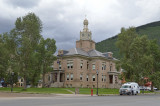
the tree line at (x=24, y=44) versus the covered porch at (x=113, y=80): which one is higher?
the tree line at (x=24, y=44)

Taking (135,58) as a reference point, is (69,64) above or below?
below

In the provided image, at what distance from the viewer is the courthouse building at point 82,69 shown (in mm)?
64938

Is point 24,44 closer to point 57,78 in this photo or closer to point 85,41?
point 57,78

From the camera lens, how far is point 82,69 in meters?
66.1

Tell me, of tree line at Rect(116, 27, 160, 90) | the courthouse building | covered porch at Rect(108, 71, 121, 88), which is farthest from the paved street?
covered porch at Rect(108, 71, 121, 88)

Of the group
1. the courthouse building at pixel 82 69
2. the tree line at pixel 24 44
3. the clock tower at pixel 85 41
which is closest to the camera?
the tree line at pixel 24 44

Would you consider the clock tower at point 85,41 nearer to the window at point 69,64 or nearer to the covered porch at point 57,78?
the window at point 69,64

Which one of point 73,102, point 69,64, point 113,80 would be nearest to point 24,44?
point 69,64

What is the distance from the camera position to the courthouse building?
6494 cm

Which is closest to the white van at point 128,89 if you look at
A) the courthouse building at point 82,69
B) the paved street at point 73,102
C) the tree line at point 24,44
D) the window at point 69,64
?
the paved street at point 73,102

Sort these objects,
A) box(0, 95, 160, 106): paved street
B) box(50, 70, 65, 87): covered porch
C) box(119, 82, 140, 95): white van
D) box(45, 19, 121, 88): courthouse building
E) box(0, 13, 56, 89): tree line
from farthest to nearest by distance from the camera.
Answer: box(50, 70, 65, 87): covered porch → box(45, 19, 121, 88): courthouse building → box(0, 13, 56, 89): tree line → box(119, 82, 140, 95): white van → box(0, 95, 160, 106): paved street

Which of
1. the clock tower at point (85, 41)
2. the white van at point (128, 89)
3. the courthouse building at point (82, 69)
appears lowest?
the white van at point (128, 89)

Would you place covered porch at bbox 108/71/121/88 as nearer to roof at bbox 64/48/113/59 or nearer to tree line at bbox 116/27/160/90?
roof at bbox 64/48/113/59

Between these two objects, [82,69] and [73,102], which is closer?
[73,102]
